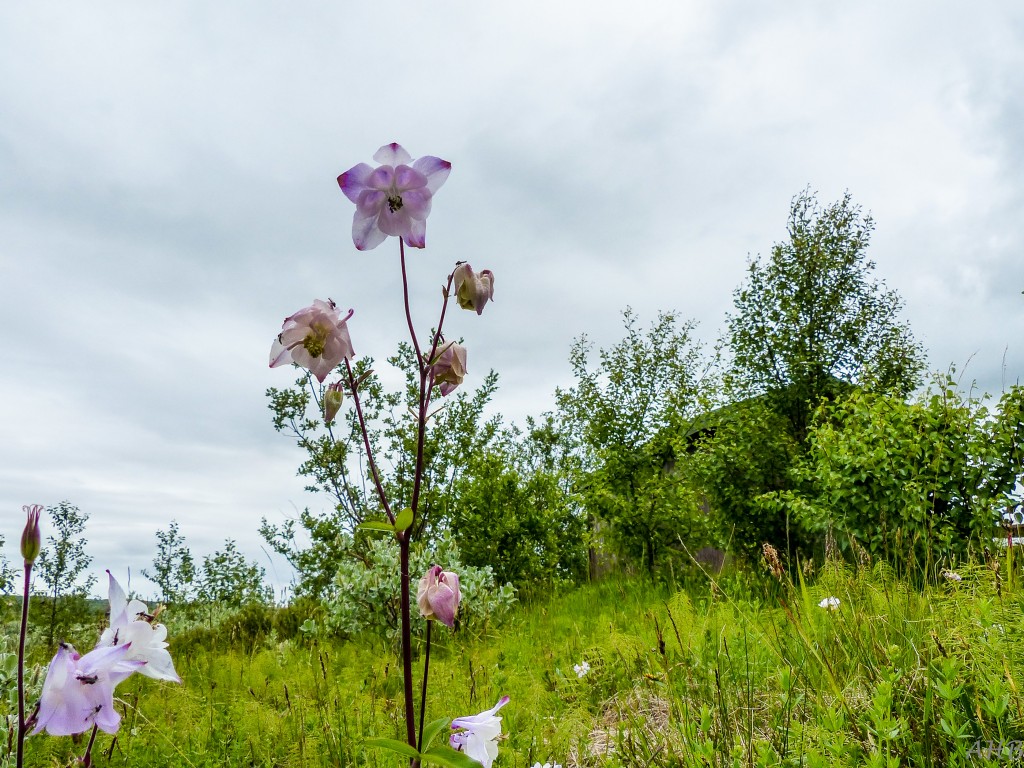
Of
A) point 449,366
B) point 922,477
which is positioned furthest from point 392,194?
point 922,477

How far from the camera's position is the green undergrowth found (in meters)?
2.18

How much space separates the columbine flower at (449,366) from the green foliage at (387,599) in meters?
5.01

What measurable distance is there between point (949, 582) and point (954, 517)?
107 inches

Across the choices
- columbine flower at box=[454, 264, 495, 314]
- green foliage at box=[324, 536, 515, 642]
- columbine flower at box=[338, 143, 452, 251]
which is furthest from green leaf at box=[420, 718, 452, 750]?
green foliage at box=[324, 536, 515, 642]

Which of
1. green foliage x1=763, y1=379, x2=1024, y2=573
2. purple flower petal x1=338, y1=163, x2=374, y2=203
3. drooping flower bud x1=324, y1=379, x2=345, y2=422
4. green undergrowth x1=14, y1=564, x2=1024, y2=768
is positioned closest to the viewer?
purple flower petal x1=338, y1=163, x2=374, y2=203

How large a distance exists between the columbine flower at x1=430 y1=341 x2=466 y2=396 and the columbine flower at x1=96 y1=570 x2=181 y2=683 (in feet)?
2.32

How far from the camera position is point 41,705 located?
108 centimetres

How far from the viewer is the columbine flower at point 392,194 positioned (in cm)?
153

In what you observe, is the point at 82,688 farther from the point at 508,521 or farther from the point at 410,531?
the point at 508,521

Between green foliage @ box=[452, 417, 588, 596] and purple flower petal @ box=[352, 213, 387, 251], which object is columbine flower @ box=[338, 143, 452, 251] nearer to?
purple flower petal @ box=[352, 213, 387, 251]

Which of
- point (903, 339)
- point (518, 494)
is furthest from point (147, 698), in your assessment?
point (903, 339)

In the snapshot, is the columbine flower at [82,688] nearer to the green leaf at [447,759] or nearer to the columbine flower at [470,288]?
the green leaf at [447,759]

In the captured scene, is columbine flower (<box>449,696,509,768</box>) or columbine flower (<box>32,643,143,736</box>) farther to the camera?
columbine flower (<box>449,696,509,768</box>)

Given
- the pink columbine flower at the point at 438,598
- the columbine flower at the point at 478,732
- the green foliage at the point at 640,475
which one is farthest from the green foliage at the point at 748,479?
the pink columbine flower at the point at 438,598
